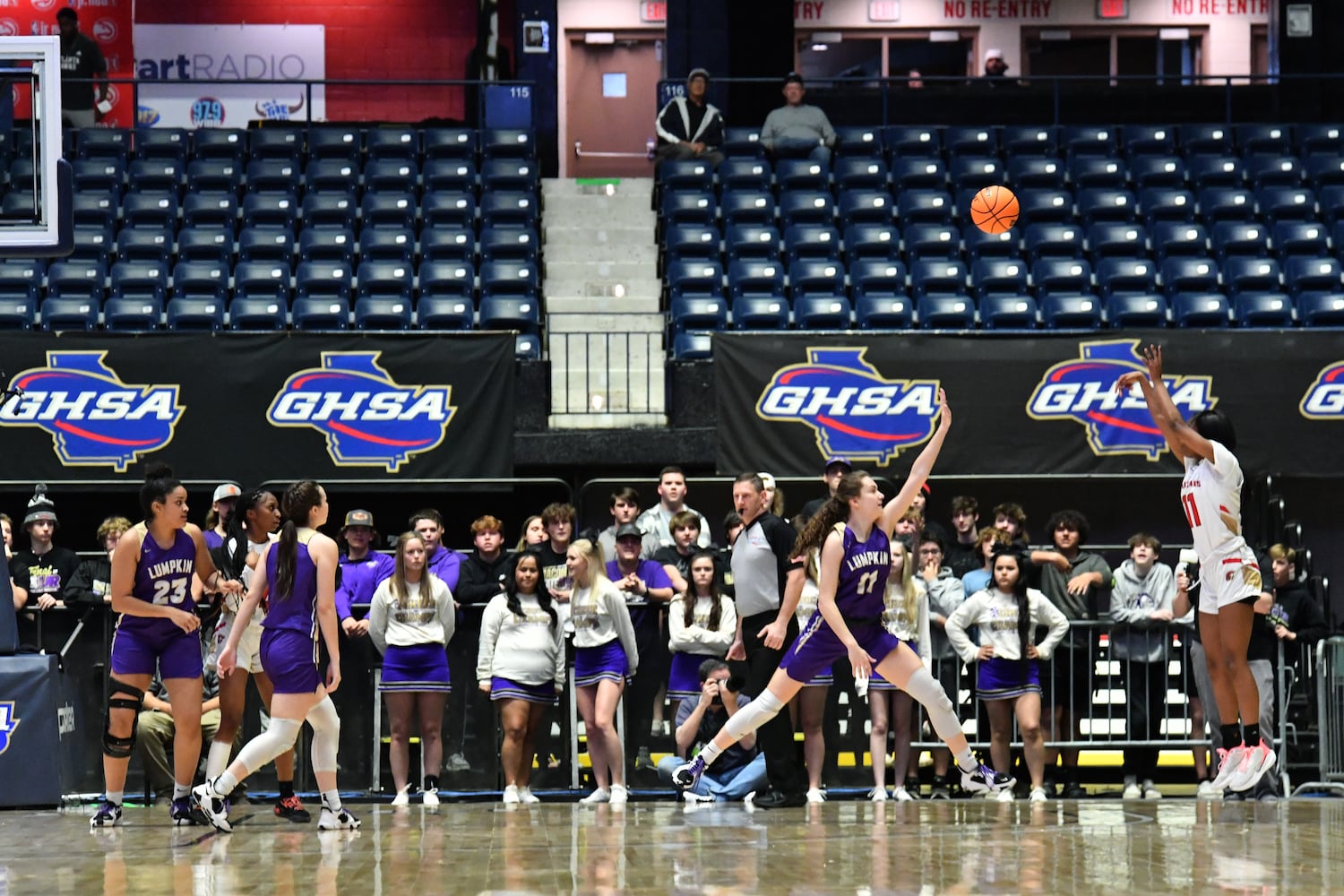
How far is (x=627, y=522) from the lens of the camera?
13844 millimetres

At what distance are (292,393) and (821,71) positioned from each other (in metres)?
14.2

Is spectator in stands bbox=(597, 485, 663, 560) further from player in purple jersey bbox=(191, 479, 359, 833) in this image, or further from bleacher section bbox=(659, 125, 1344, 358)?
player in purple jersey bbox=(191, 479, 359, 833)

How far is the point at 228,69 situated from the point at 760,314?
1239cm

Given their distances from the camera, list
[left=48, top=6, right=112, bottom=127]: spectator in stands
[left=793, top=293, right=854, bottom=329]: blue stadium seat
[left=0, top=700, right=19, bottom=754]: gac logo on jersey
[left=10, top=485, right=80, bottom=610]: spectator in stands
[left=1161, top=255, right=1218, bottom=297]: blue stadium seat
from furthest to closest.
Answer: [left=48, top=6, right=112, bottom=127]: spectator in stands, [left=1161, top=255, right=1218, bottom=297]: blue stadium seat, [left=793, top=293, right=854, bottom=329]: blue stadium seat, [left=10, top=485, right=80, bottom=610]: spectator in stands, [left=0, top=700, right=19, bottom=754]: gac logo on jersey

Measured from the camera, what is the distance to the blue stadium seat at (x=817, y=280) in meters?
18.7

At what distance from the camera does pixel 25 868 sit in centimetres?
833

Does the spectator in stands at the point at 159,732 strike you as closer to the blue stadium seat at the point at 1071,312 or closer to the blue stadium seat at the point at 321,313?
the blue stadium seat at the point at 321,313

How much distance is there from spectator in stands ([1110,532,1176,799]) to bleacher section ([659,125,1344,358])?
4693mm

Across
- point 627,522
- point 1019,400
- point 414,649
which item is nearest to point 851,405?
point 1019,400

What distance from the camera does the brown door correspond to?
27.3 meters

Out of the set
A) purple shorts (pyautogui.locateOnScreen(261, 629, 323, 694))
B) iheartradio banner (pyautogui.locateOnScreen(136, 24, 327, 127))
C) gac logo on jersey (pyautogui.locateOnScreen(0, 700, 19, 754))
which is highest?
iheartradio banner (pyautogui.locateOnScreen(136, 24, 327, 127))

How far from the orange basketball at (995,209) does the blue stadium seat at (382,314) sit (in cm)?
610

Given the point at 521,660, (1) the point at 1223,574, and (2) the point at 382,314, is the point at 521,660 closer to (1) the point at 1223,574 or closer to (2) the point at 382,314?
(1) the point at 1223,574

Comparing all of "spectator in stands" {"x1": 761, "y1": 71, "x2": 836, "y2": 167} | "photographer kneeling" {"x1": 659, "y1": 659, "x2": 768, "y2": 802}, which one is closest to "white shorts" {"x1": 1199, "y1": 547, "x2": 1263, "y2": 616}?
"photographer kneeling" {"x1": 659, "y1": 659, "x2": 768, "y2": 802}
